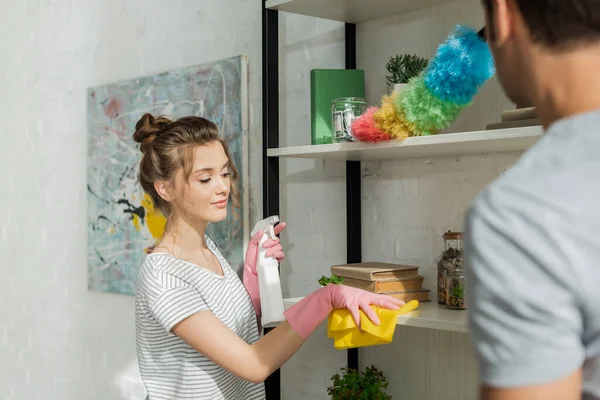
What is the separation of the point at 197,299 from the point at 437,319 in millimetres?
539

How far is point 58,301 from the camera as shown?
3.08m

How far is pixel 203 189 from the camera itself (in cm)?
177

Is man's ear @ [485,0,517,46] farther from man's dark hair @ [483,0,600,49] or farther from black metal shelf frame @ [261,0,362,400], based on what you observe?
black metal shelf frame @ [261,0,362,400]

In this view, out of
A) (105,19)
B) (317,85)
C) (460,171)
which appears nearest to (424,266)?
(460,171)

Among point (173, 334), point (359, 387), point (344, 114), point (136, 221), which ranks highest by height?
point (344, 114)

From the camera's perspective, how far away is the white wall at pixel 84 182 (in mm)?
1946

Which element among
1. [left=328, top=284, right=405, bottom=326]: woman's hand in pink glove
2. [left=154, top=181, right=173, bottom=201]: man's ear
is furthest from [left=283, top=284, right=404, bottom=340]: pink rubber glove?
[left=154, top=181, right=173, bottom=201]: man's ear

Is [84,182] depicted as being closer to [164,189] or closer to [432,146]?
A: [164,189]

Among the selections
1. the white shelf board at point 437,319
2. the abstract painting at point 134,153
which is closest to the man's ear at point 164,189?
the abstract painting at point 134,153

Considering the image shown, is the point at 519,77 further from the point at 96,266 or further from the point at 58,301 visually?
the point at 58,301

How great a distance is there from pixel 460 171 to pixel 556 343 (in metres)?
1.37

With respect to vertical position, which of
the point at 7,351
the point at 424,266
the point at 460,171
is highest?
the point at 460,171

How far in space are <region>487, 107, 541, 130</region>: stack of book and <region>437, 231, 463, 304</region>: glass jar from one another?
0.34m

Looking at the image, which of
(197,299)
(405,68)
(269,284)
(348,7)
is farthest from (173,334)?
(348,7)
